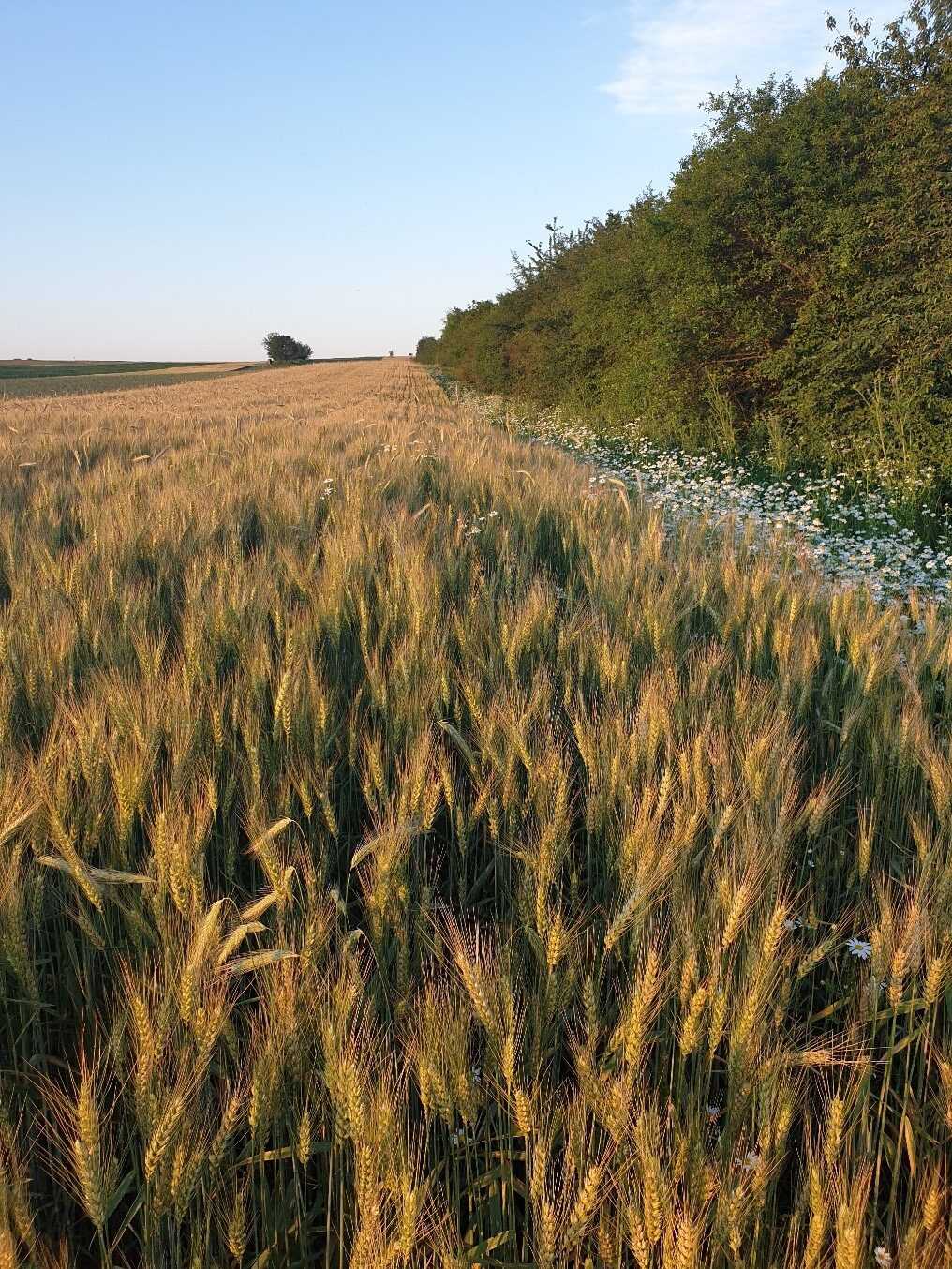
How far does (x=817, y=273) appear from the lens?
30.6 feet

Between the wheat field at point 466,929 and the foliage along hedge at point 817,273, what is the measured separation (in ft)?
20.9

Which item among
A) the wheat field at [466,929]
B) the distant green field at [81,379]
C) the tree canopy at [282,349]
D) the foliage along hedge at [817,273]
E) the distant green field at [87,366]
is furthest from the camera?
the tree canopy at [282,349]

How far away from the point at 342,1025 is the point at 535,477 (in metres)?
3.97

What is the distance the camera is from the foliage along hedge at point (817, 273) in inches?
296

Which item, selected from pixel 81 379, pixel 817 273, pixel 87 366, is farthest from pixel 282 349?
pixel 817 273

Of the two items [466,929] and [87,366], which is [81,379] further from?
[466,929]

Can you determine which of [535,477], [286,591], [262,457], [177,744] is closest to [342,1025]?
[177,744]

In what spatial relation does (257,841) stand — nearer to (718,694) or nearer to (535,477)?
(718,694)

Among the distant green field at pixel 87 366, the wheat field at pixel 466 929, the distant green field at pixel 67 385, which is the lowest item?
the wheat field at pixel 466 929

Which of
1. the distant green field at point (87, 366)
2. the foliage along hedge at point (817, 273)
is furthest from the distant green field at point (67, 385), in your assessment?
the foliage along hedge at point (817, 273)

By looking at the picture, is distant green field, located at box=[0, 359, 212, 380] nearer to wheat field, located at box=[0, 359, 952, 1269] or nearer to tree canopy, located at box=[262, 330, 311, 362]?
tree canopy, located at box=[262, 330, 311, 362]

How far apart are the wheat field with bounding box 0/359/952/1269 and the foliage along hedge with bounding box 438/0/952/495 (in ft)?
20.9

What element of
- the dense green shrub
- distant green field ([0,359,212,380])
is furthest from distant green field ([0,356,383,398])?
the dense green shrub

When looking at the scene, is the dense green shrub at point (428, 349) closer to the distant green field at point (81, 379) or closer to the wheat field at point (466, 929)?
the distant green field at point (81, 379)
